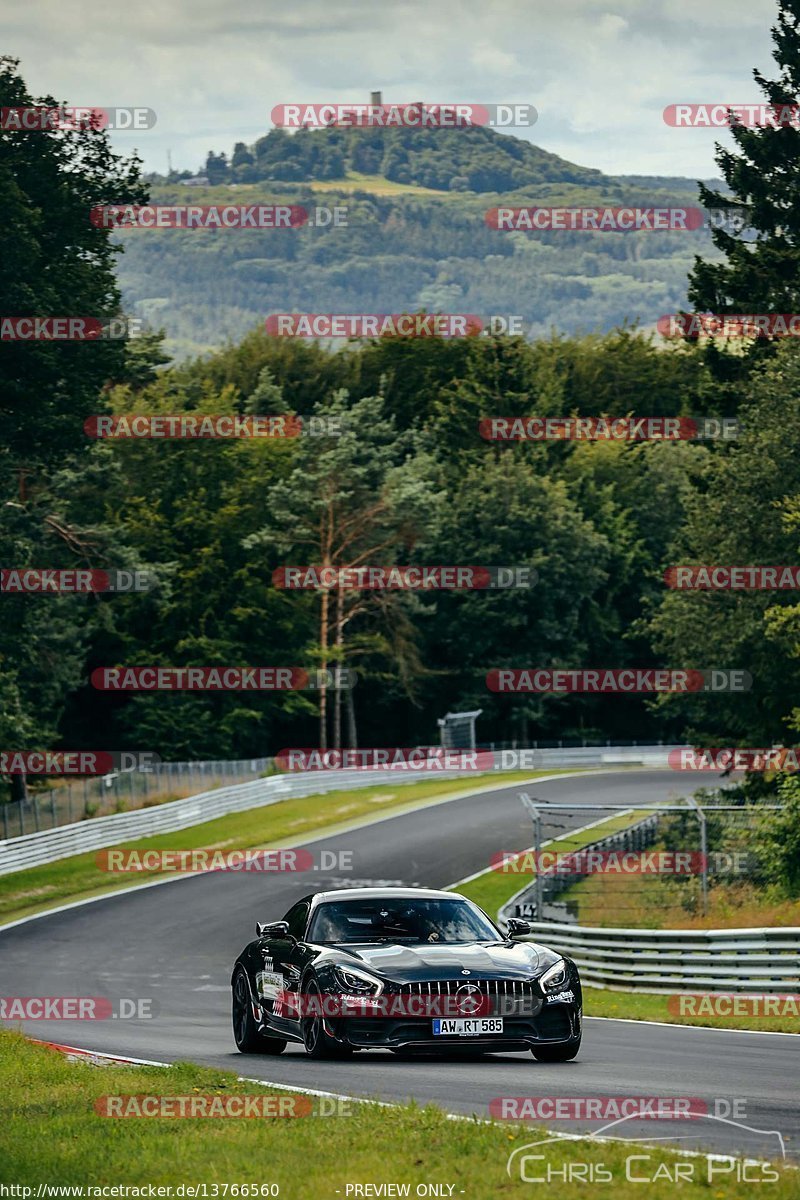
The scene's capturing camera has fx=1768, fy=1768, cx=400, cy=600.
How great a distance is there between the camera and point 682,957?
75.3 feet

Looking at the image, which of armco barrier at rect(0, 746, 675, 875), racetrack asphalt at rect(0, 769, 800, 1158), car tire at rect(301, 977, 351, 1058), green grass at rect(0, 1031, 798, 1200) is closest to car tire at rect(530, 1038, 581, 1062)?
racetrack asphalt at rect(0, 769, 800, 1158)

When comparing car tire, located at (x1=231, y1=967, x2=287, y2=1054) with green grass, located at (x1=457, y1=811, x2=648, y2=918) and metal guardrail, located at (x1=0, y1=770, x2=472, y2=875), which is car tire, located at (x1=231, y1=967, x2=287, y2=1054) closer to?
green grass, located at (x1=457, y1=811, x2=648, y2=918)

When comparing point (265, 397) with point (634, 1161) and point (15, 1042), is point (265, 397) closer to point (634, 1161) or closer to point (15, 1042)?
point (15, 1042)

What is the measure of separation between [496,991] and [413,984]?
0.60 m

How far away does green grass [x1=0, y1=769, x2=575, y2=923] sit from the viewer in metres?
42.1

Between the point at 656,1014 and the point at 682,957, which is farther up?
the point at 682,957

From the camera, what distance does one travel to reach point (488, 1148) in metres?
8.51

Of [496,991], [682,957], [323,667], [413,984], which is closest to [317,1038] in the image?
[413,984]

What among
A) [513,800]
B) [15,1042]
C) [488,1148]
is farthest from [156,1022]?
[513,800]

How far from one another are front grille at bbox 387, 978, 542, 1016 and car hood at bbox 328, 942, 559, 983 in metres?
0.05

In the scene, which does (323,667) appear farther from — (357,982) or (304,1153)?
(304,1153)

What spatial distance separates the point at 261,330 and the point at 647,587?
3012 centimetres

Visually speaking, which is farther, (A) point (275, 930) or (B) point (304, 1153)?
(A) point (275, 930)

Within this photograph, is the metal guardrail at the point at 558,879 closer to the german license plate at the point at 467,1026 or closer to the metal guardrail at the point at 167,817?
the german license plate at the point at 467,1026
